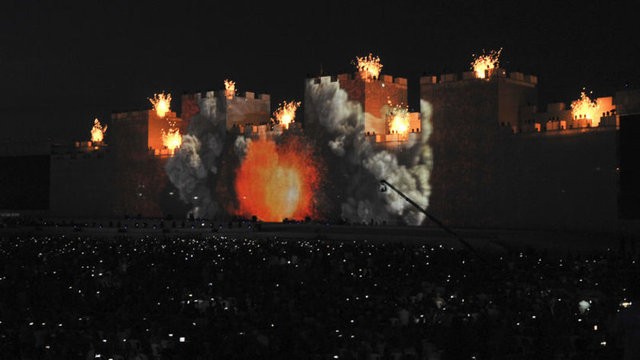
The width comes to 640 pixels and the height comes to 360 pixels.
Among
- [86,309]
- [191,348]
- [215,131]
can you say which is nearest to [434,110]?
[215,131]

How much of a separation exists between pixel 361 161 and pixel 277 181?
17.3 ft

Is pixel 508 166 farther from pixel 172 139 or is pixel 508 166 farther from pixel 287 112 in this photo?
pixel 172 139

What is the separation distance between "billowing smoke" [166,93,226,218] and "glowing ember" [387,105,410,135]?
31.7 ft

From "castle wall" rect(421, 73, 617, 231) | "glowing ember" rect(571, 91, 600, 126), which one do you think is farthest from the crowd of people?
"glowing ember" rect(571, 91, 600, 126)

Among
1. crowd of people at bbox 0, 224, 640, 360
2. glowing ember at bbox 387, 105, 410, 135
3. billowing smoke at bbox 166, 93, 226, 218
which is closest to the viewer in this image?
crowd of people at bbox 0, 224, 640, 360

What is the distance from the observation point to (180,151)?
166 ft

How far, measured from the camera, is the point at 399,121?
43594 mm

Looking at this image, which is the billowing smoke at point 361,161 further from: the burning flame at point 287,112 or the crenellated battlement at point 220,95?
the crenellated battlement at point 220,95

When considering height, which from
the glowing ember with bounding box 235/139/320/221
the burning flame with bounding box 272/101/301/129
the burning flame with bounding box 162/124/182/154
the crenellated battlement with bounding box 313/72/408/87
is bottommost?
the glowing ember with bounding box 235/139/320/221

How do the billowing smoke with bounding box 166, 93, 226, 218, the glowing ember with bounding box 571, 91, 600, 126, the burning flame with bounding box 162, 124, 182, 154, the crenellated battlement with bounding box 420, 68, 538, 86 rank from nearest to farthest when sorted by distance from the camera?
the glowing ember with bounding box 571, 91, 600, 126 < the crenellated battlement with bounding box 420, 68, 538, 86 < the billowing smoke with bounding box 166, 93, 226, 218 < the burning flame with bounding box 162, 124, 182, 154

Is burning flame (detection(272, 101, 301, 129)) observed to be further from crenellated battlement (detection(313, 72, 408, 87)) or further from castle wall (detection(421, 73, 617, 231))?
castle wall (detection(421, 73, 617, 231))

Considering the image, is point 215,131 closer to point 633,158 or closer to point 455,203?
point 455,203

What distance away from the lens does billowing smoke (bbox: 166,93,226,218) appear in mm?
49594

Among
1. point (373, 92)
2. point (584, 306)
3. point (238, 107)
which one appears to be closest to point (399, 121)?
point (373, 92)
